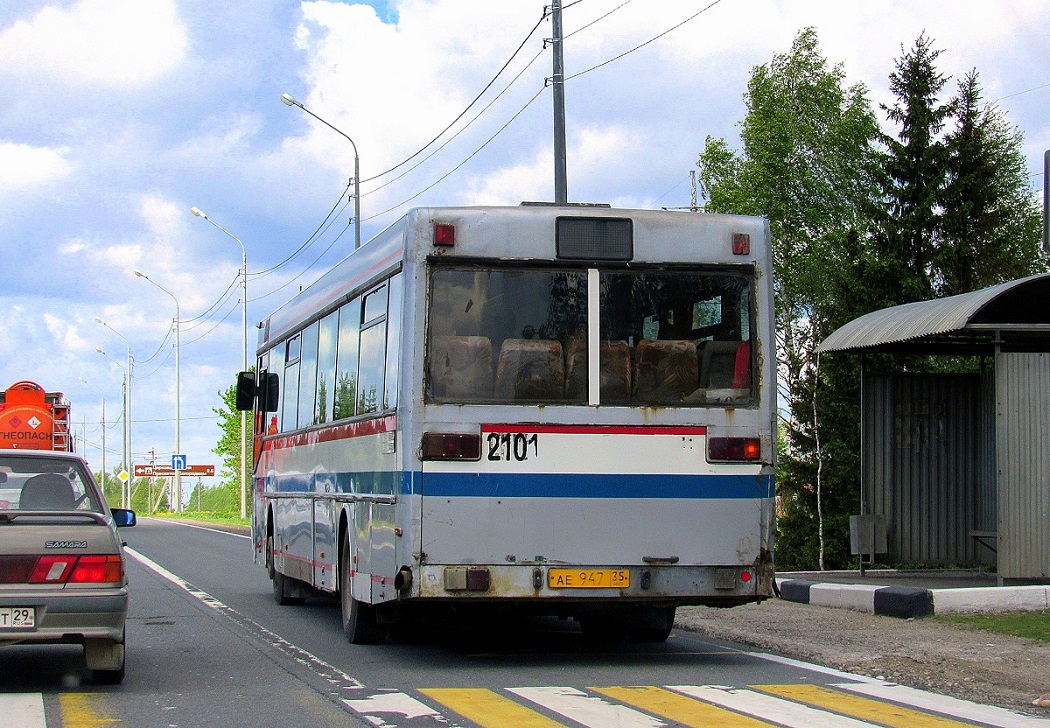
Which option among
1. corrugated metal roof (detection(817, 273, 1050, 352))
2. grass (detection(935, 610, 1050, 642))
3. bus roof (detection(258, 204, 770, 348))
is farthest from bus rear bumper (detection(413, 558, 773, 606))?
corrugated metal roof (detection(817, 273, 1050, 352))

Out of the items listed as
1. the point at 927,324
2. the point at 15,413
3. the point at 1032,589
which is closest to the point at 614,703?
the point at 1032,589

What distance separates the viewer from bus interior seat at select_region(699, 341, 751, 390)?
10906 mm

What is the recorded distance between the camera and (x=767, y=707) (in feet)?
29.0

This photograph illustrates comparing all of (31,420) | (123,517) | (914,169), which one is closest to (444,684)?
(123,517)

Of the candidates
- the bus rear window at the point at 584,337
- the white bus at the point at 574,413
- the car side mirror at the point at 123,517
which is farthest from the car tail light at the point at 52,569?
the bus rear window at the point at 584,337

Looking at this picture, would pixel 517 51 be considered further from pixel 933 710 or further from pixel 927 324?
pixel 933 710

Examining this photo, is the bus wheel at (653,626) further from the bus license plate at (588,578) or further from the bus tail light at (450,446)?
the bus tail light at (450,446)

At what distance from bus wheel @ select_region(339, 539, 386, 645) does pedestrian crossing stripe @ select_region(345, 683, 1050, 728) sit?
2.67 metres

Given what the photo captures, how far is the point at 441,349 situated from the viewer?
10.6 m

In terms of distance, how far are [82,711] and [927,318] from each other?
380 inches

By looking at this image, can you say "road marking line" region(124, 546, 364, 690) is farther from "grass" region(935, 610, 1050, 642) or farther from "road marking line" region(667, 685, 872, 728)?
"grass" region(935, 610, 1050, 642)

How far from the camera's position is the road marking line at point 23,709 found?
840 cm

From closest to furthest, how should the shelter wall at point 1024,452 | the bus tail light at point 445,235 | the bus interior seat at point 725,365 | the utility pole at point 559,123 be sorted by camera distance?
1. the bus tail light at point 445,235
2. the bus interior seat at point 725,365
3. the shelter wall at point 1024,452
4. the utility pole at point 559,123

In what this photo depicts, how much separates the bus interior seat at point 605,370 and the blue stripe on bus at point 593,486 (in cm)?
58
